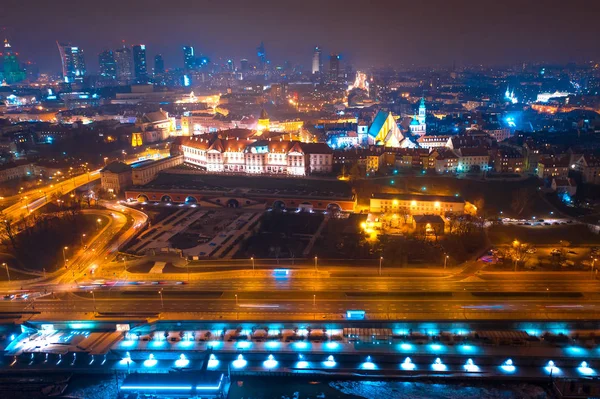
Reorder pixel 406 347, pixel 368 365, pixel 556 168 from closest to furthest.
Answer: pixel 368 365 < pixel 406 347 < pixel 556 168

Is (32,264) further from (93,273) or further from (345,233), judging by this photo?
(345,233)

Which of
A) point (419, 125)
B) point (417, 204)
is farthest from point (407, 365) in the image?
point (419, 125)

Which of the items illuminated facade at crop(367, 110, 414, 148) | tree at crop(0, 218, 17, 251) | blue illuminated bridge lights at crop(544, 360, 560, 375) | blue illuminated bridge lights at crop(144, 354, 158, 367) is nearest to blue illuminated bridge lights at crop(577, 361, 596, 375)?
blue illuminated bridge lights at crop(544, 360, 560, 375)

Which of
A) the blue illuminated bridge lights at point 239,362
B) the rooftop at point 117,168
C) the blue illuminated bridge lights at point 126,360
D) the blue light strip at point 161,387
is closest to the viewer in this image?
the blue light strip at point 161,387

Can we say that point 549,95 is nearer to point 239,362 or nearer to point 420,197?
point 420,197

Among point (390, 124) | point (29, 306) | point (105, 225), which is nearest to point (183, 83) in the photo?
point (390, 124)

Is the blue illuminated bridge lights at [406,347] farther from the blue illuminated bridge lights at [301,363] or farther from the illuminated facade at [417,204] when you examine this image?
the illuminated facade at [417,204]

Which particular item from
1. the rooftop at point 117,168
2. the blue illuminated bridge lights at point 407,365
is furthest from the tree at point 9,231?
the blue illuminated bridge lights at point 407,365
